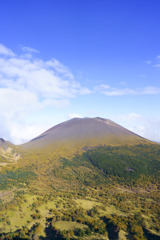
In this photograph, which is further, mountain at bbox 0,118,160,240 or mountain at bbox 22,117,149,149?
mountain at bbox 22,117,149,149

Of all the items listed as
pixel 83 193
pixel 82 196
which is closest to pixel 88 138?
pixel 83 193

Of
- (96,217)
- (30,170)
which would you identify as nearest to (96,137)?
(30,170)

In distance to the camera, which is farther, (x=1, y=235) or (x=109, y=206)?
(x=109, y=206)

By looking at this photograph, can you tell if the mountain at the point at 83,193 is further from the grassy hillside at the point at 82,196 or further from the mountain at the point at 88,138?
the mountain at the point at 88,138

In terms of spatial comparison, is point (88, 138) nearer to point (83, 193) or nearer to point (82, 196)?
point (83, 193)

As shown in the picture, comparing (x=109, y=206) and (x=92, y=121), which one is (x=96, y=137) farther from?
(x=109, y=206)

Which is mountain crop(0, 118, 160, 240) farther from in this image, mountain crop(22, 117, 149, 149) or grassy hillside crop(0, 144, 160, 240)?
mountain crop(22, 117, 149, 149)

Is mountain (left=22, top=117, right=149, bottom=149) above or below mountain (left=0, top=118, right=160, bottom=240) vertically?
above

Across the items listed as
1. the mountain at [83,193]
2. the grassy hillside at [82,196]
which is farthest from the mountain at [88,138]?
the grassy hillside at [82,196]

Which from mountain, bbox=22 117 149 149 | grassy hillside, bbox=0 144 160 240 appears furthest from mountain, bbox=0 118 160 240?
Result: mountain, bbox=22 117 149 149

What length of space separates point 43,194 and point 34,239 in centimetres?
1961

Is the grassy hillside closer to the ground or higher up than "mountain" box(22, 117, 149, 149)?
closer to the ground

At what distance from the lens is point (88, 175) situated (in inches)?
2415

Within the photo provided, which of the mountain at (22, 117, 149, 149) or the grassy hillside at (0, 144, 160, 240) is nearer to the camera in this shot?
the grassy hillside at (0, 144, 160, 240)
